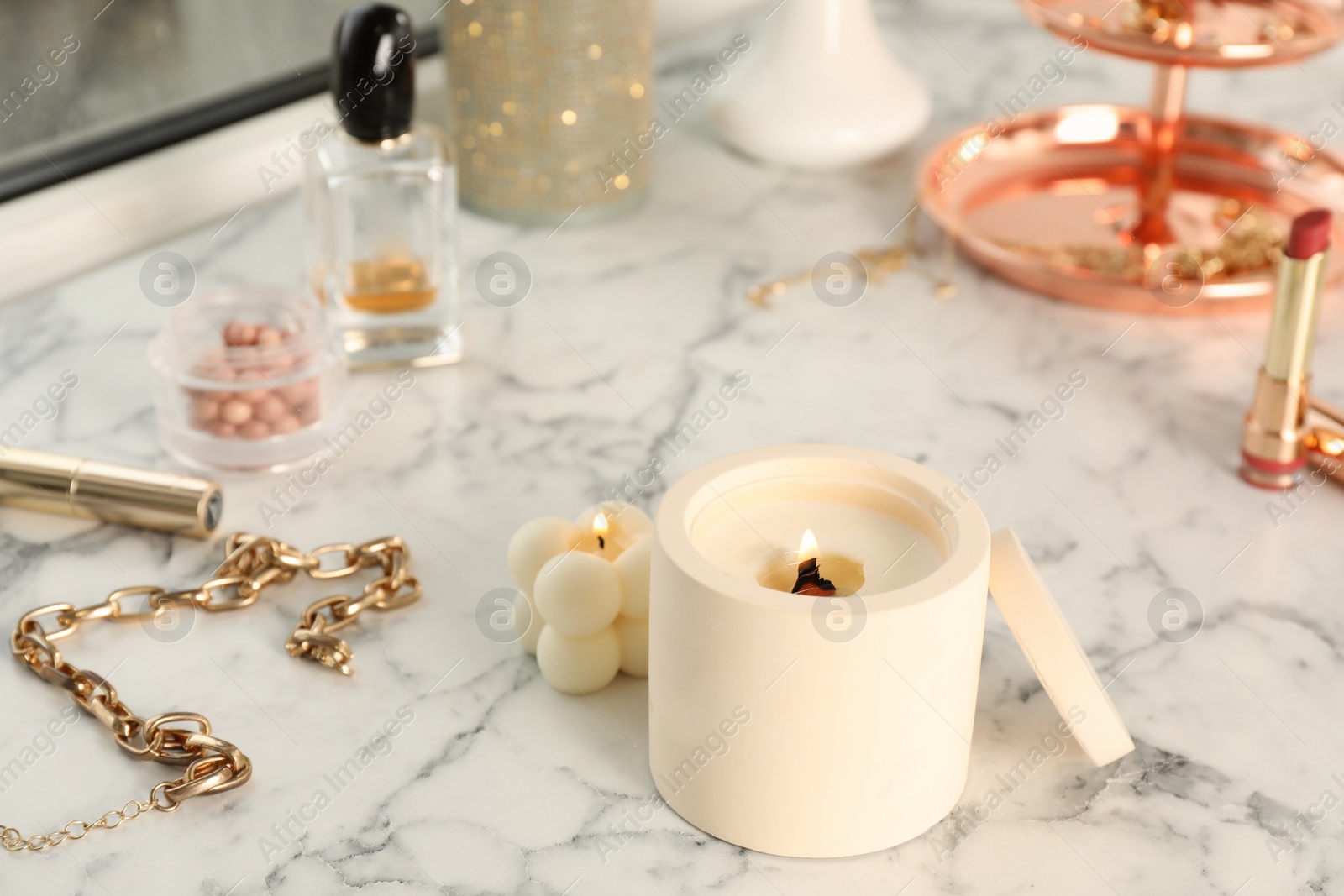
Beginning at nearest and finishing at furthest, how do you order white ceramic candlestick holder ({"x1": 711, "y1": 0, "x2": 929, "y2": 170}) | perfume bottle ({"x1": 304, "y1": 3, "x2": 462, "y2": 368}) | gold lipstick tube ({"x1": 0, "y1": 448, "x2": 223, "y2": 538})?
gold lipstick tube ({"x1": 0, "y1": 448, "x2": 223, "y2": 538}), perfume bottle ({"x1": 304, "y1": 3, "x2": 462, "y2": 368}), white ceramic candlestick holder ({"x1": 711, "y1": 0, "x2": 929, "y2": 170})

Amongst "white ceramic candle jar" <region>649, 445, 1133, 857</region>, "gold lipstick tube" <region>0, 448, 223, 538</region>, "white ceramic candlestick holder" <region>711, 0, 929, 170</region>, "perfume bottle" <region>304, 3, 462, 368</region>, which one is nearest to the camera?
"white ceramic candle jar" <region>649, 445, 1133, 857</region>

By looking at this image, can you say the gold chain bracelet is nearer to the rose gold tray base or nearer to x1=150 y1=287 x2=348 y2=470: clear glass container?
x1=150 y1=287 x2=348 y2=470: clear glass container

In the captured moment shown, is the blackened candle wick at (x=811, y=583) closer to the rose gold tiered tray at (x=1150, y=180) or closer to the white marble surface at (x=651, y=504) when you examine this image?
the white marble surface at (x=651, y=504)

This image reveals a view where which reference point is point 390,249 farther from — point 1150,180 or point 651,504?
point 1150,180

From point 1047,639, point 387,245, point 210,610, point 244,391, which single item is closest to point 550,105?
point 387,245

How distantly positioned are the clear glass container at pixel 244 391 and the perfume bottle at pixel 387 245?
0.21ft

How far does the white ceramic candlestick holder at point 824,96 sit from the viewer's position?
0.95 m

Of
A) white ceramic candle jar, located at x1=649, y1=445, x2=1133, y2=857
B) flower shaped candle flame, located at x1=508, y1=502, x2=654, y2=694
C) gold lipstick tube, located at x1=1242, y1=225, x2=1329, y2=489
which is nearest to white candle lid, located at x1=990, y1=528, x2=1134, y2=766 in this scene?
white ceramic candle jar, located at x1=649, y1=445, x2=1133, y2=857

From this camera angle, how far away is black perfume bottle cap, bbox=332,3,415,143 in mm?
659

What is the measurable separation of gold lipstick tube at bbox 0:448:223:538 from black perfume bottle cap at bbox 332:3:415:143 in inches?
7.5

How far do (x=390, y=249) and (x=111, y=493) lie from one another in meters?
0.22

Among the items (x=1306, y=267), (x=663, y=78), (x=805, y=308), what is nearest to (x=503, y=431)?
(x=805, y=308)

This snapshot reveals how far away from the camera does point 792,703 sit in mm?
433

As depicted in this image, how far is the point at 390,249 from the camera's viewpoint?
765 millimetres
